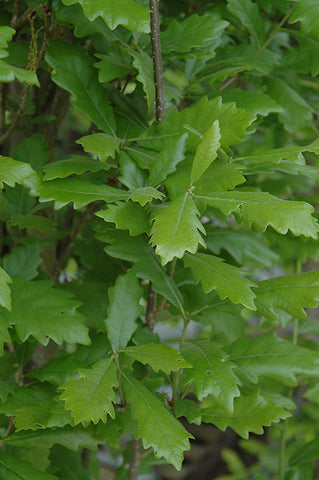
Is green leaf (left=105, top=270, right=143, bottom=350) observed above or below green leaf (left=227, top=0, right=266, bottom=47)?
below

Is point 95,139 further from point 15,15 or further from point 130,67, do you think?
point 15,15

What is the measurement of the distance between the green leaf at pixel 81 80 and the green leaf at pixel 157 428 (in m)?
0.41

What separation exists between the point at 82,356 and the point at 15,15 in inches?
22.5

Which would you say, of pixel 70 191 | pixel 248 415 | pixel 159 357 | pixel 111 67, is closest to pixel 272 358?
pixel 248 415

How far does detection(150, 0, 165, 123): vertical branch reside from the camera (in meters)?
0.80

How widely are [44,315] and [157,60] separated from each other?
0.41m

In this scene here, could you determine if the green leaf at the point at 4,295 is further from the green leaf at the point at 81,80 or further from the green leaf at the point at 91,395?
the green leaf at the point at 81,80

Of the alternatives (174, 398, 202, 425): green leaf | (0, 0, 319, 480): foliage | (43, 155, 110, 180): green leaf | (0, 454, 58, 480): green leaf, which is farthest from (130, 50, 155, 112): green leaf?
(0, 454, 58, 480): green leaf

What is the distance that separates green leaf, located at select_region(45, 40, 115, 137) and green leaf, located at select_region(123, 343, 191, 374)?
0.35 m

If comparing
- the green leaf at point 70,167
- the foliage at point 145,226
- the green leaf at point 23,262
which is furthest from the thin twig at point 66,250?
the green leaf at point 70,167

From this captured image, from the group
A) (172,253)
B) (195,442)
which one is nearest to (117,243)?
(172,253)

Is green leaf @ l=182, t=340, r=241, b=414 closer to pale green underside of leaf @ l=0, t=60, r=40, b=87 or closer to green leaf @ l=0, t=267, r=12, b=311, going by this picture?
green leaf @ l=0, t=267, r=12, b=311

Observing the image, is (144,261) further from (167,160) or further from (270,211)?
(270,211)

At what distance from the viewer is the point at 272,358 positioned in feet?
2.95
